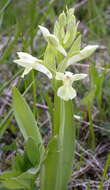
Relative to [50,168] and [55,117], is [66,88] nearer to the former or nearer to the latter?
[55,117]

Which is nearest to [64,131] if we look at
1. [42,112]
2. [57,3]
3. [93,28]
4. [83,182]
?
[83,182]

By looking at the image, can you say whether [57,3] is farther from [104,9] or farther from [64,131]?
[64,131]

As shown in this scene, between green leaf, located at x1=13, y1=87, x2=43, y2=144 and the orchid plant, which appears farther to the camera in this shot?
green leaf, located at x1=13, y1=87, x2=43, y2=144

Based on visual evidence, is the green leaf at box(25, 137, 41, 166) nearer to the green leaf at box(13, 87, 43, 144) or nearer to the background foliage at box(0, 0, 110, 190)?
the green leaf at box(13, 87, 43, 144)

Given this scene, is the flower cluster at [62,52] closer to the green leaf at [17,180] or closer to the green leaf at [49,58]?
the green leaf at [49,58]

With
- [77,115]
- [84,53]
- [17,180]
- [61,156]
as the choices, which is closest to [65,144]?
[61,156]

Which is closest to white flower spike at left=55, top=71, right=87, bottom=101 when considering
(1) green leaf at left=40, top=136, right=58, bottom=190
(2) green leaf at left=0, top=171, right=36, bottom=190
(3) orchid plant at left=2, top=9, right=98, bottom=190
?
(3) orchid plant at left=2, top=9, right=98, bottom=190

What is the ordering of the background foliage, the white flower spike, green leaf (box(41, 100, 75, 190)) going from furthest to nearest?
1. the background foliage
2. green leaf (box(41, 100, 75, 190))
3. the white flower spike

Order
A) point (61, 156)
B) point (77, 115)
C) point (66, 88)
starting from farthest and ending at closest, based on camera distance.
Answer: point (77, 115) < point (61, 156) < point (66, 88)
